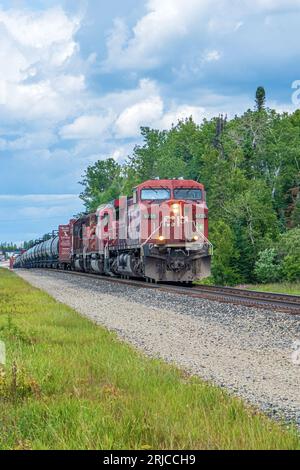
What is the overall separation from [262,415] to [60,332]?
6755 millimetres

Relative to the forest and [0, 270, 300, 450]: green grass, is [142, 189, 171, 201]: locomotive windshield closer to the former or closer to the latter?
[0, 270, 300, 450]: green grass

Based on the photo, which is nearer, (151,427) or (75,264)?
(151,427)

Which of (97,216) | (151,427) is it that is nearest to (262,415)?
(151,427)

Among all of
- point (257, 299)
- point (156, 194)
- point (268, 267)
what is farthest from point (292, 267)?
point (257, 299)

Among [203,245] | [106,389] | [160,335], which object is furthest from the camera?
[203,245]

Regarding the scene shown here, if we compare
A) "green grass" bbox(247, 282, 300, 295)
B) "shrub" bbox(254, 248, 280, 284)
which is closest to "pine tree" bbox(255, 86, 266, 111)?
"shrub" bbox(254, 248, 280, 284)

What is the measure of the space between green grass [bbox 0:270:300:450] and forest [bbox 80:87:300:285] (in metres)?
46.7

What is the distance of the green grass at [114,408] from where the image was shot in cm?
511

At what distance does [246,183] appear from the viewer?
72.6 m

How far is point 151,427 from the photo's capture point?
5.41 metres

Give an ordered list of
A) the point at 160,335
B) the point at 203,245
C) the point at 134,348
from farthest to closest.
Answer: the point at 203,245 → the point at 160,335 → the point at 134,348

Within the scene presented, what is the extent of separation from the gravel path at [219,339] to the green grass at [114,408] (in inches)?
25.8

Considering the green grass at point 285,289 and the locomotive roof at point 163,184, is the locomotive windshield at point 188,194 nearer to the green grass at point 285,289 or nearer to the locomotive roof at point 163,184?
the locomotive roof at point 163,184

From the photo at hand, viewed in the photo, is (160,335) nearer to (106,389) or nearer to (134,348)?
(134,348)
